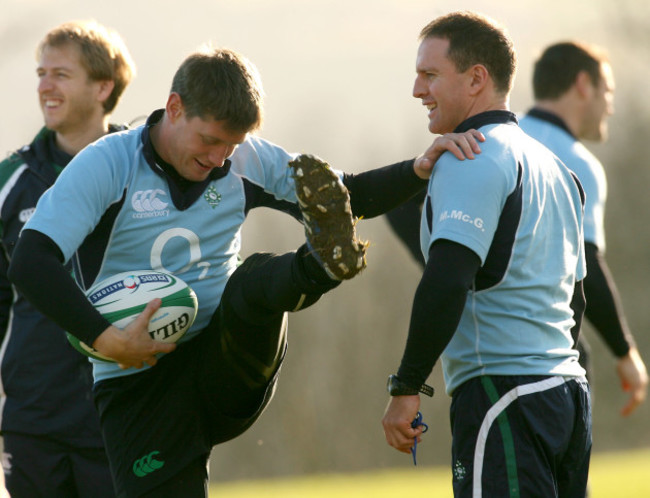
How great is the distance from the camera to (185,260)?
438cm

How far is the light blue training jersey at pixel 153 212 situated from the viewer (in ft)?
13.0

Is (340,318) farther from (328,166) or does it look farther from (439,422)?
(328,166)

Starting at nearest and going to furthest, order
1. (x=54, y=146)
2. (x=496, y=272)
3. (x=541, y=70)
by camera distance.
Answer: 1. (x=496, y=272)
2. (x=54, y=146)
3. (x=541, y=70)

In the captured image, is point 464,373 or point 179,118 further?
point 179,118

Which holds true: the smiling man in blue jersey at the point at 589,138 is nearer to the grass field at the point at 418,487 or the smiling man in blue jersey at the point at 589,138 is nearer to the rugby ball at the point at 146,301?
the rugby ball at the point at 146,301

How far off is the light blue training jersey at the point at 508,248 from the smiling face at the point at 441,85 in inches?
4.6

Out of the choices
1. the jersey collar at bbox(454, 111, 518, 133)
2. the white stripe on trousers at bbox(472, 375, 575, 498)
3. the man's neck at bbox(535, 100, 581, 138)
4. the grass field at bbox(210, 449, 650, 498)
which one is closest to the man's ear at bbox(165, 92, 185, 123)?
the jersey collar at bbox(454, 111, 518, 133)

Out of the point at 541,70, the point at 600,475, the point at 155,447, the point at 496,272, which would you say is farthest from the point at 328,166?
the point at 600,475

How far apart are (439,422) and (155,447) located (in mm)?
23440

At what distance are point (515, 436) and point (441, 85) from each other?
1358 mm

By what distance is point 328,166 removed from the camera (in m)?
3.81

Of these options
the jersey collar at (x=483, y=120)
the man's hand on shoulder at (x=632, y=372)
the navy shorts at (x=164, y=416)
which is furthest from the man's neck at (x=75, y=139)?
the man's hand on shoulder at (x=632, y=372)

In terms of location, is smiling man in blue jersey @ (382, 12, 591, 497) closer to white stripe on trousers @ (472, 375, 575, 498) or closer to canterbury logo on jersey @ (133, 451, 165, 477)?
white stripe on trousers @ (472, 375, 575, 498)

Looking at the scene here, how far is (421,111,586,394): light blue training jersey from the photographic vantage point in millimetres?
3553
